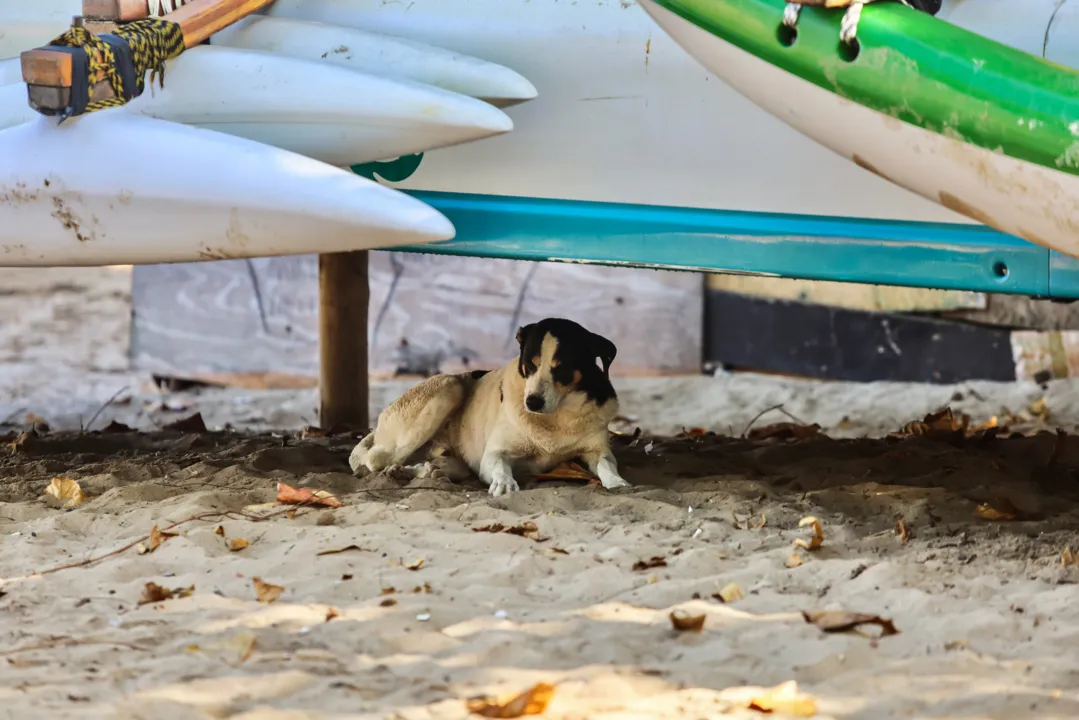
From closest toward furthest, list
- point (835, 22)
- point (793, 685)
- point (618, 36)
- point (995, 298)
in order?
point (793, 685)
point (835, 22)
point (618, 36)
point (995, 298)

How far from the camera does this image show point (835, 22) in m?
3.18

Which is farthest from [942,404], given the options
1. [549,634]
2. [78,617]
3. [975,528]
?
[78,617]

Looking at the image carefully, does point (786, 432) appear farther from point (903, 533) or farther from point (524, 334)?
point (903, 533)

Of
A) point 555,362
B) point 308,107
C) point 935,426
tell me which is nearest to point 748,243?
point 555,362

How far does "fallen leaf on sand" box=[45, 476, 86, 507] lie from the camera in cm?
394

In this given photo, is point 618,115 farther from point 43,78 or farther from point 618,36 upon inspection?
point 43,78

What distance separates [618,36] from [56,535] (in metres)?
2.41

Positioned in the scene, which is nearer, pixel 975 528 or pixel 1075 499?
pixel 975 528

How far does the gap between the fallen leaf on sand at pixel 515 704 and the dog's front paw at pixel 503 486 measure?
181 centimetres

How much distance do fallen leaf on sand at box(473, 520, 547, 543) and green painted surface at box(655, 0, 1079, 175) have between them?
144 cm

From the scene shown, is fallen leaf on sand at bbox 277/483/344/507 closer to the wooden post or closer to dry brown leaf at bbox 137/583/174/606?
dry brown leaf at bbox 137/583/174/606

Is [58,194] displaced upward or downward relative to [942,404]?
upward

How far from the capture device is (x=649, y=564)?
3.11 m

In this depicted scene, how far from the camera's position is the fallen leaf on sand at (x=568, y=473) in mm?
4391
